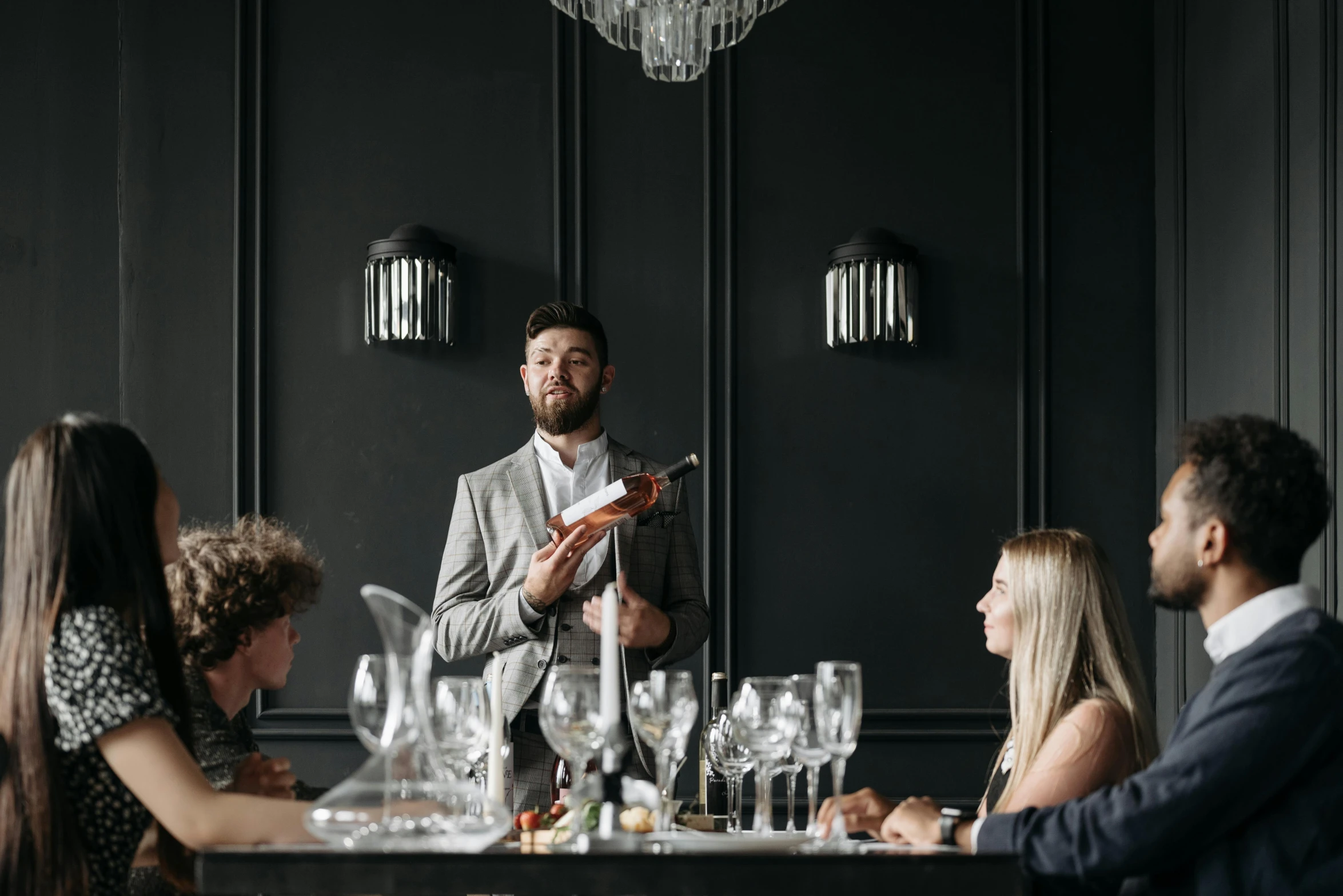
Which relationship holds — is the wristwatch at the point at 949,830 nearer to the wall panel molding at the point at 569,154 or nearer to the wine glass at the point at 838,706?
the wine glass at the point at 838,706

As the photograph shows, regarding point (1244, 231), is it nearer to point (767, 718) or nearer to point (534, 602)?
point (534, 602)

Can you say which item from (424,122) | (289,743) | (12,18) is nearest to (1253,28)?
(424,122)

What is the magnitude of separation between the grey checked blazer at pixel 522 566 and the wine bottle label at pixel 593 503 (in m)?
0.24

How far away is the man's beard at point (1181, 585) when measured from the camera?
58.4 inches

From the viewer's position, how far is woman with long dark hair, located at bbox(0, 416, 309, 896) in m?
1.36

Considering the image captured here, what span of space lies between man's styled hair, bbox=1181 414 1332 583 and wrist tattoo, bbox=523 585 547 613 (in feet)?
4.90

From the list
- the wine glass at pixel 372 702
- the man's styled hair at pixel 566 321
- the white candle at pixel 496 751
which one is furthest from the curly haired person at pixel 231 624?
the man's styled hair at pixel 566 321

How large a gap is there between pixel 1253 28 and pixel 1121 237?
27.8 inches

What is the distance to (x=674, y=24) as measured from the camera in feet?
7.56

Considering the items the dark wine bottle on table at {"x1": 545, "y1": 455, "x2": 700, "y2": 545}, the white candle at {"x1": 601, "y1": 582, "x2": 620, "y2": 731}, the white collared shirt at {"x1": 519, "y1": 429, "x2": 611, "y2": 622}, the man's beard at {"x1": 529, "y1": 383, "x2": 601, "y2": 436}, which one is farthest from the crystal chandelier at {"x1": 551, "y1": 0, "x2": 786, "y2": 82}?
the white candle at {"x1": 601, "y1": 582, "x2": 620, "y2": 731}

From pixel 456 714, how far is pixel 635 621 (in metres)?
1.04

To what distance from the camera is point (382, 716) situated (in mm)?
1403

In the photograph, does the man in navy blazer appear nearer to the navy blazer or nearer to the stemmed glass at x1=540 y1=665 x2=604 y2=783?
the navy blazer

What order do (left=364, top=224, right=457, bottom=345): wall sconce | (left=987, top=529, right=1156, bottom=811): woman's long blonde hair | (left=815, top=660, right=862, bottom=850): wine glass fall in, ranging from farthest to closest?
1. (left=364, top=224, right=457, bottom=345): wall sconce
2. (left=987, top=529, right=1156, bottom=811): woman's long blonde hair
3. (left=815, top=660, right=862, bottom=850): wine glass
